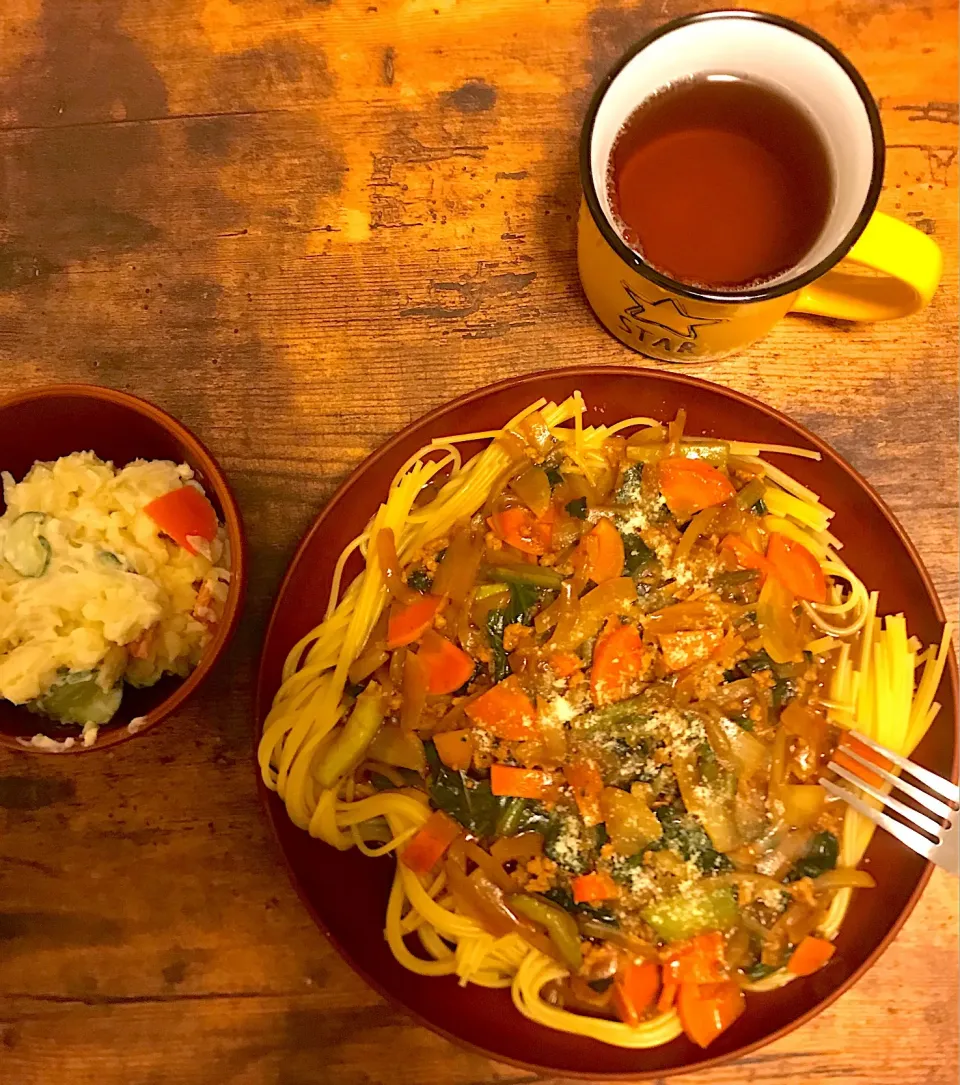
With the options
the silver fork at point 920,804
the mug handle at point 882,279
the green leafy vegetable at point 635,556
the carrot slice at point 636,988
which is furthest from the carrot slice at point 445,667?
the mug handle at point 882,279

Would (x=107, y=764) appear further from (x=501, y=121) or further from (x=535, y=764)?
(x=501, y=121)

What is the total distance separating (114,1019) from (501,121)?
1.83 m

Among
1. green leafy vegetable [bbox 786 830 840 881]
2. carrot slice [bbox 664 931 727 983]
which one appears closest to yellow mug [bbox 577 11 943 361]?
green leafy vegetable [bbox 786 830 840 881]

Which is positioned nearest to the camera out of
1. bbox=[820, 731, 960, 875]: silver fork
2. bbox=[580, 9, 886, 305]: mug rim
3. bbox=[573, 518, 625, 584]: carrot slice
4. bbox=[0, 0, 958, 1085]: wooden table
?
bbox=[580, 9, 886, 305]: mug rim

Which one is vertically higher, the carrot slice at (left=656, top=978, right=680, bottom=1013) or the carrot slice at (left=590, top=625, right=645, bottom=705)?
the carrot slice at (left=590, top=625, right=645, bottom=705)

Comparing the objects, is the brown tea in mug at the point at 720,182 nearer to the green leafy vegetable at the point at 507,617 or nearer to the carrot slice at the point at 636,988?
the green leafy vegetable at the point at 507,617

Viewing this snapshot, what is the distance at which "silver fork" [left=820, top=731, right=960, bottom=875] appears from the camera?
4.66ft

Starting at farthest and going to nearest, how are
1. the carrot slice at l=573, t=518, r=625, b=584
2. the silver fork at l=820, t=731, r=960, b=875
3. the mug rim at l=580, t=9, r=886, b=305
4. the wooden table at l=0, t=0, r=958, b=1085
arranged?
the wooden table at l=0, t=0, r=958, b=1085 < the carrot slice at l=573, t=518, r=625, b=584 < the silver fork at l=820, t=731, r=960, b=875 < the mug rim at l=580, t=9, r=886, b=305

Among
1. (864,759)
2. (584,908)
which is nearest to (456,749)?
(584,908)

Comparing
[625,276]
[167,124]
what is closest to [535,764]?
[625,276]

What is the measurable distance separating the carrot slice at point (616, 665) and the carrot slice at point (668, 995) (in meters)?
0.46

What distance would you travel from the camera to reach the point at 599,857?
4.84 ft

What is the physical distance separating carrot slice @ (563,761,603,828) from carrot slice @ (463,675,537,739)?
0.10 m

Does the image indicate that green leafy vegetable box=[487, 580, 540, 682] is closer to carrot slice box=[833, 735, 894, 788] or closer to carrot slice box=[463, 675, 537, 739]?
carrot slice box=[463, 675, 537, 739]
